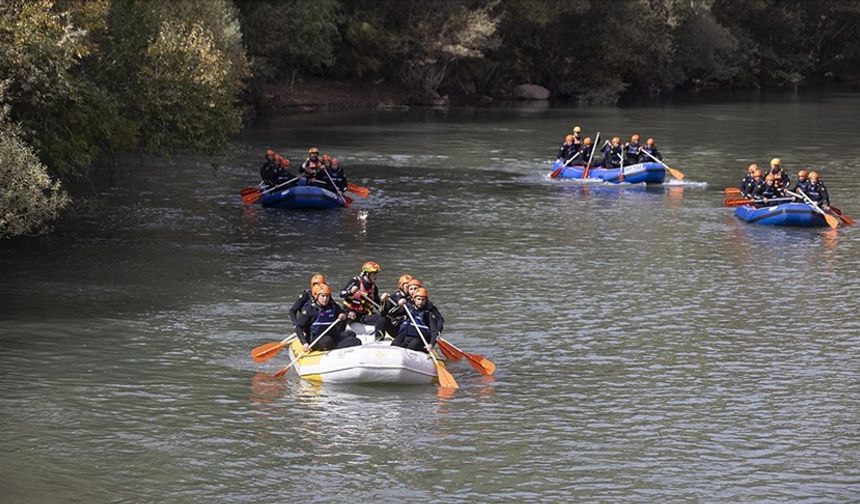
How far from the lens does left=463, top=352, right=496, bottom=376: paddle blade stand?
75.5 feet

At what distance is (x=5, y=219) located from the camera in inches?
1085

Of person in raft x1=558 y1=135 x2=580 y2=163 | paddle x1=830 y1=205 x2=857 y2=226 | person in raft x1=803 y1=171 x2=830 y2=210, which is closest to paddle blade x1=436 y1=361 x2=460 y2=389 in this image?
person in raft x1=803 y1=171 x2=830 y2=210

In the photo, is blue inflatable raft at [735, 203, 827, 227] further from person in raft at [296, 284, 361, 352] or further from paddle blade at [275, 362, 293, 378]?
paddle blade at [275, 362, 293, 378]

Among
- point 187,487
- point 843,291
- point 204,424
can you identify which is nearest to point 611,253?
point 843,291

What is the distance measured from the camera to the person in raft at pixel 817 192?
1567 inches

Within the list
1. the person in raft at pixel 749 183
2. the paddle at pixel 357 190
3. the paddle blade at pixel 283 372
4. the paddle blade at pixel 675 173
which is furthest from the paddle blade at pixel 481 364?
the paddle blade at pixel 675 173

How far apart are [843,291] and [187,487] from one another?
59.0 ft

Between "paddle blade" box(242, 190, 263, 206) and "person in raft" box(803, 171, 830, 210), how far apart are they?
16511mm

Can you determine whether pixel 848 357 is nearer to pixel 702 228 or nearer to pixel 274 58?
pixel 702 228

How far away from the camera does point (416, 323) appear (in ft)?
74.9

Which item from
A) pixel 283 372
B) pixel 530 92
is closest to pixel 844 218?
pixel 283 372

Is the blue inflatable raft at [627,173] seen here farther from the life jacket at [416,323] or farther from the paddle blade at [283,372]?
the paddle blade at [283,372]

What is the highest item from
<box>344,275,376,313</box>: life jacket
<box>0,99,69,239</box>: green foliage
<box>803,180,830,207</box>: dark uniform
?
<box>0,99,69,239</box>: green foliage

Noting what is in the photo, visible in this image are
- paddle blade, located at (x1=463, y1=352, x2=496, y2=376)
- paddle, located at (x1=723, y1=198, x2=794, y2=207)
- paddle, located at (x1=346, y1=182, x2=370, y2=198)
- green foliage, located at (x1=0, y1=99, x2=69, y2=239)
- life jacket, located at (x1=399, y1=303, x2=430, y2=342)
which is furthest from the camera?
paddle, located at (x1=346, y1=182, x2=370, y2=198)
